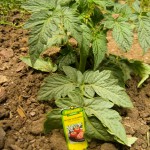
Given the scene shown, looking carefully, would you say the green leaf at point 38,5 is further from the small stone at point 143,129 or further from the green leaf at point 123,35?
the small stone at point 143,129

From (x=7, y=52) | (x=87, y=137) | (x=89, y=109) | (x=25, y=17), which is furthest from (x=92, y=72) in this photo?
(x=25, y=17)

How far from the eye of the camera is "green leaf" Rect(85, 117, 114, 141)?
59.6 inches

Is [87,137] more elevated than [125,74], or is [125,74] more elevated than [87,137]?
[125,74]

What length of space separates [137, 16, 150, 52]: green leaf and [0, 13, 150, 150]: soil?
0.41m

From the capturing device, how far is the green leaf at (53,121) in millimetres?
1501

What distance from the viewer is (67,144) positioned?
5.02ft

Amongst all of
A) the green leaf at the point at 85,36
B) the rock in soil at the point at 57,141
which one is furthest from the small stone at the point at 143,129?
the green leaf at the point at 85,36

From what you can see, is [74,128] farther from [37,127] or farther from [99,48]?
[99,48]

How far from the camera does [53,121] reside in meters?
1.52

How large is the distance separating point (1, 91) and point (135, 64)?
726mm

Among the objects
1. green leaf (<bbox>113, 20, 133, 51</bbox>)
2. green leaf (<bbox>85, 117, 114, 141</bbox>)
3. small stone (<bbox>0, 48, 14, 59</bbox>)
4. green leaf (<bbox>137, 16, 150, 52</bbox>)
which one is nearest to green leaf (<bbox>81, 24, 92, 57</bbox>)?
green leaf (<bbox>113, 20, 133, 51</bbox>)

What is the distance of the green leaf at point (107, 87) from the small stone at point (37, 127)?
0.90 ft

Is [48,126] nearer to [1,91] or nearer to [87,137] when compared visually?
[87,137]

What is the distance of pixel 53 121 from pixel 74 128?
0.32 feet
